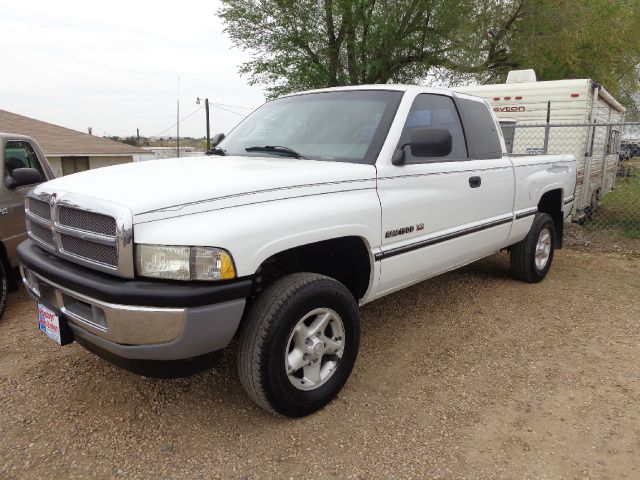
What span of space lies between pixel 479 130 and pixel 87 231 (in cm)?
334

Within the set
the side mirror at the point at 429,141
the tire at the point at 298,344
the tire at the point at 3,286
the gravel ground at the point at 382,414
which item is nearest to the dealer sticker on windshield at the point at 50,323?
the gravel ground at the point at 382,414

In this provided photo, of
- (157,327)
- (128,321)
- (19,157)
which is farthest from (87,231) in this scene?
(19,157)

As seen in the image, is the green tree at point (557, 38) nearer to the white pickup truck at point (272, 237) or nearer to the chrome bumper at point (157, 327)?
the white pickup truck at point (272, 237)

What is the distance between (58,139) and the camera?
22.0 meters

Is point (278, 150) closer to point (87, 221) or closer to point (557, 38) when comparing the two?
point (87, 221)

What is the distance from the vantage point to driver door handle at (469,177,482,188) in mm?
3883

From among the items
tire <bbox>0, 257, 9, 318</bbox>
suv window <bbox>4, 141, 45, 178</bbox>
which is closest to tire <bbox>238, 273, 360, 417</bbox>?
tire <bbox>0, 257, 9, 318</bbox>

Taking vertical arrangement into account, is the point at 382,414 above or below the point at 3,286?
below

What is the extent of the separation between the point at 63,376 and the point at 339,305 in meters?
1.98

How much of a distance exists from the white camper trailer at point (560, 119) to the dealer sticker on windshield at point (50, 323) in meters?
7.26

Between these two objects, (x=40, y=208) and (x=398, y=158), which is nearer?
(x=40, y=208)

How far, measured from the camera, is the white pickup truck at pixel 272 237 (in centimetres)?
221

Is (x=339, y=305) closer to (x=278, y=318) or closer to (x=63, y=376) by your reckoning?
(x=278, y=318)

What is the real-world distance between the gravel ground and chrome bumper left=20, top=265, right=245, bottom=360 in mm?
619
